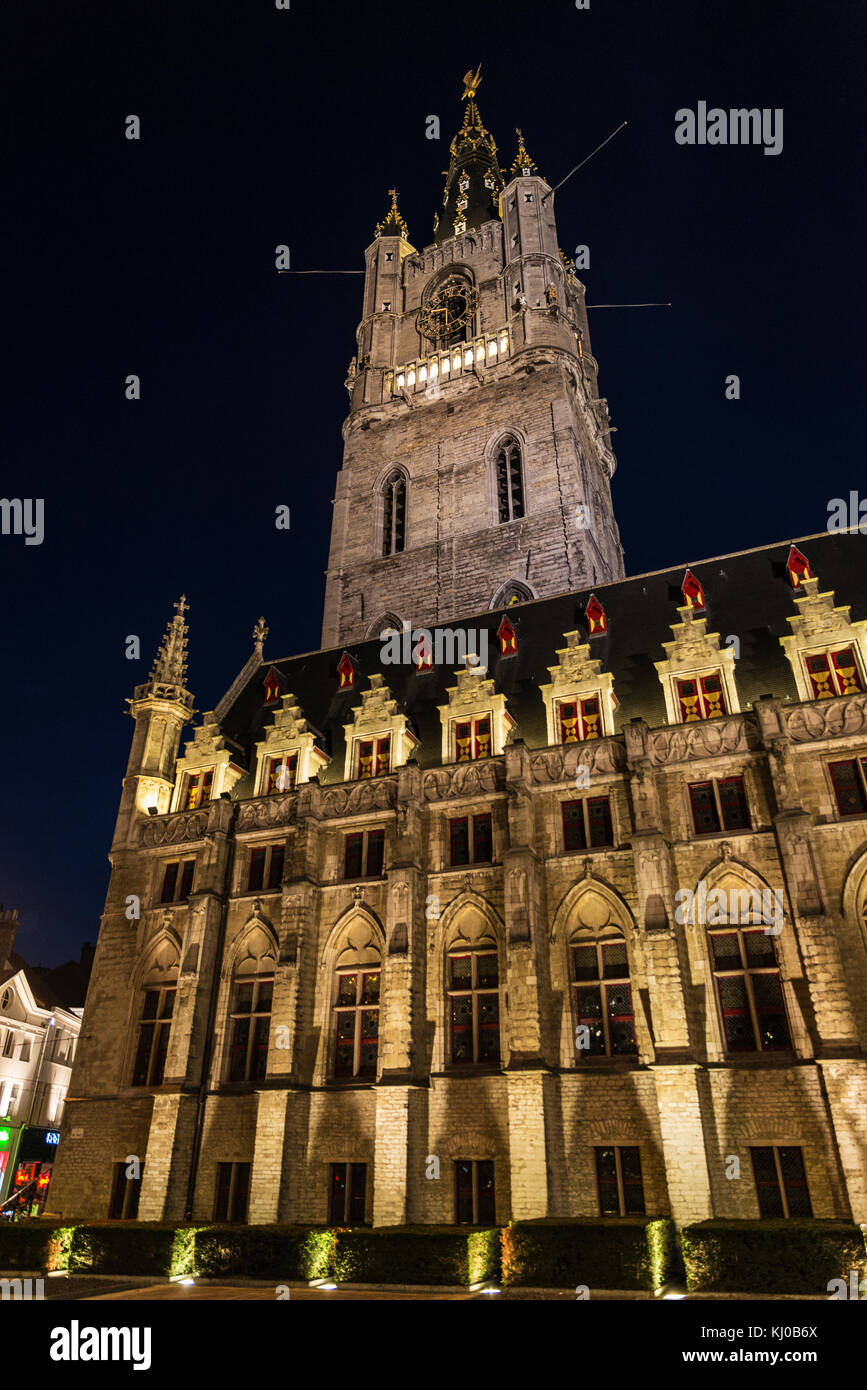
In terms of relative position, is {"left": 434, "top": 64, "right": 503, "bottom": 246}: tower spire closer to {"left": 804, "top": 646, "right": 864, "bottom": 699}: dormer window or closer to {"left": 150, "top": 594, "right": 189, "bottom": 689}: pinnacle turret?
{"left": 150, "top": 594, "right": 189, "bottom": 689}: pinnacle turret

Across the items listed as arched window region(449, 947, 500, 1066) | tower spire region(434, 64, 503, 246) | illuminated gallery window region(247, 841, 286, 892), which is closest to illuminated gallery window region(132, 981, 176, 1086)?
illuminated gallery window region(247, 841, 286, 892)

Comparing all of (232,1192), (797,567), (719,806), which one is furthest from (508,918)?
(797,567)

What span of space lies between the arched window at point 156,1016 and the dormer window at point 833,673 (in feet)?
69.7

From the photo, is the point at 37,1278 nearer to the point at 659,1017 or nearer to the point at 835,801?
the point at 659,1017

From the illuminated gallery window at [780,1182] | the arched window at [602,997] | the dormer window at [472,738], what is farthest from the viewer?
the dormer window at [472,738]

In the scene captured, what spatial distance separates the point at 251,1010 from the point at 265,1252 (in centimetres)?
870

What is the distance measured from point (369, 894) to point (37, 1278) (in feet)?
39.2

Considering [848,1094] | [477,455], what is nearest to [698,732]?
[848,1094]

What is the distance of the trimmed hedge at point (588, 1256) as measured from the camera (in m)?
15.9

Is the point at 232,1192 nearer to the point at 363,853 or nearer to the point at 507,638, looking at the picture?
the point at 363,853

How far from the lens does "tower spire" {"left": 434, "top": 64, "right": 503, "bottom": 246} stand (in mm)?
63344

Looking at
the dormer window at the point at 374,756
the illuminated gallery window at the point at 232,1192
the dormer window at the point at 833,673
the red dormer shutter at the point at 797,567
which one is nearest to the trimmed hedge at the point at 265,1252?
the illuminated gallery window at the point at 232,1192

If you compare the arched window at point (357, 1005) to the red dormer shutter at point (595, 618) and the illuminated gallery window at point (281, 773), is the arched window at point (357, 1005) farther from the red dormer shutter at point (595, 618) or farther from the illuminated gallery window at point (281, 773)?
the red dormer shutter at point (595, 618)

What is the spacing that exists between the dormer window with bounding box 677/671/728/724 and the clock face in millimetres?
39563
